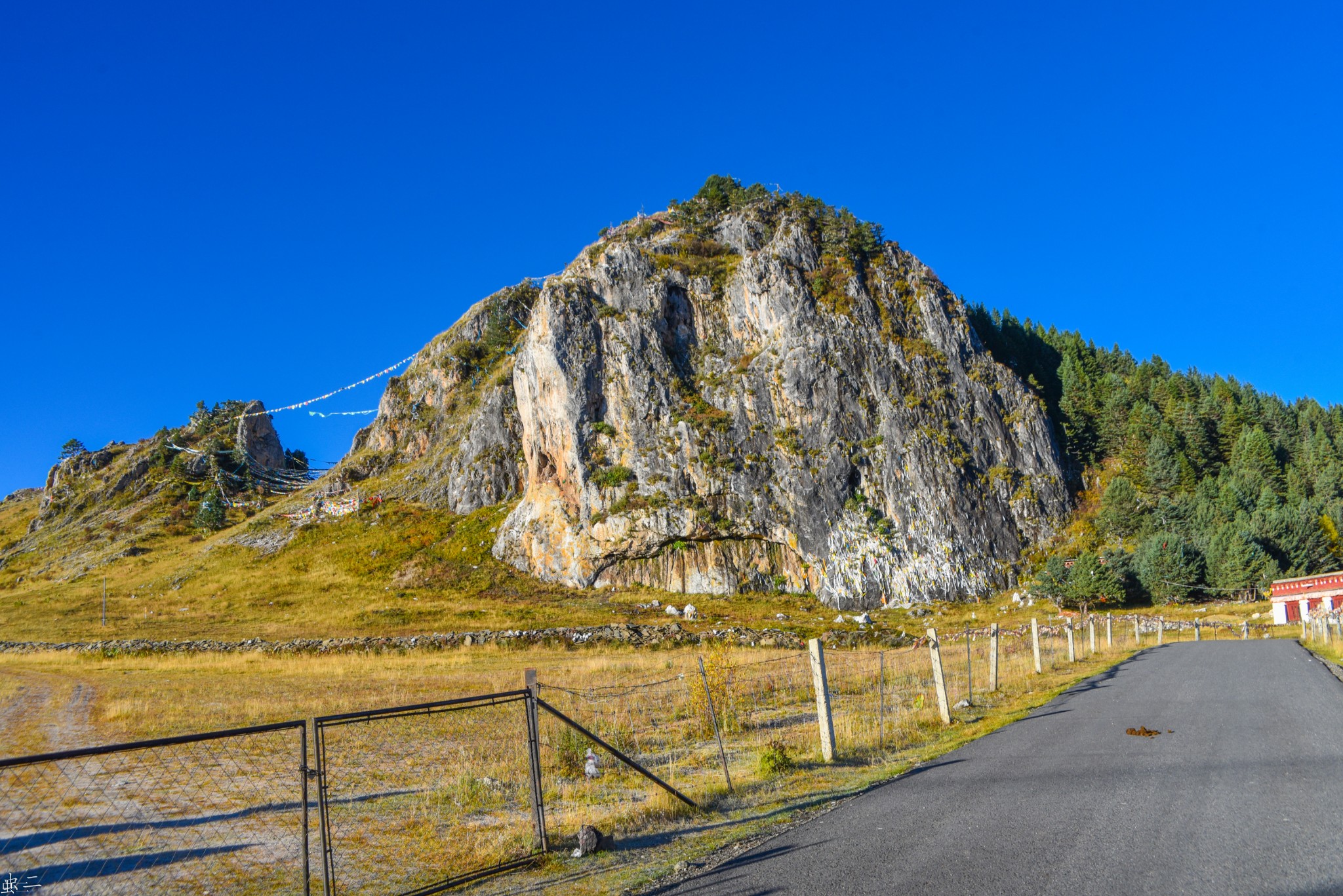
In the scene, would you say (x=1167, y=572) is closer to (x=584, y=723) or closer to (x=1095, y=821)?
(x=584, y=723)

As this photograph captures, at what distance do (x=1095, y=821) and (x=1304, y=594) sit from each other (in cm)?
5745

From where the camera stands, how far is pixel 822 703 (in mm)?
12148

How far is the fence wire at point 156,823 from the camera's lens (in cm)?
714

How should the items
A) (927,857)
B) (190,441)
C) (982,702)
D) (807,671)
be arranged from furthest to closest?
(190,441), (807,671), (982,702), (927,857)

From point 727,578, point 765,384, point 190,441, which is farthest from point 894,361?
point 190,441

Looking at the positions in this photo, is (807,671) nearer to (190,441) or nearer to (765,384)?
(765,384)

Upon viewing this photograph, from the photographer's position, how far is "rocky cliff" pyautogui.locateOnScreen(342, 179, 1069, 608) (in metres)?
62.7

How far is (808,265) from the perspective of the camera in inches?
3017

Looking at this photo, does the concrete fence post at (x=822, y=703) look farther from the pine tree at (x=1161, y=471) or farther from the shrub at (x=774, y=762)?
the pine tree at (x=1161, y=471)

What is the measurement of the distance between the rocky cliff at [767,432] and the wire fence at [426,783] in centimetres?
4257

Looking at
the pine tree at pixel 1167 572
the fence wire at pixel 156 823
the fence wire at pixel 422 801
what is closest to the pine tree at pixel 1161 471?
the pine tree at pixel 1167 572

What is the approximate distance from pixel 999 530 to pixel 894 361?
60.1 feet

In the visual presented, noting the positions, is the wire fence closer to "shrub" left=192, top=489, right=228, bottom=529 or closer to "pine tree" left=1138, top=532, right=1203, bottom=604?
"pine tree" left=1138, top=532, right=1203, bottom=604

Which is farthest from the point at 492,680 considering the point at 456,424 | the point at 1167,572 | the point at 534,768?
the point at 456,424
